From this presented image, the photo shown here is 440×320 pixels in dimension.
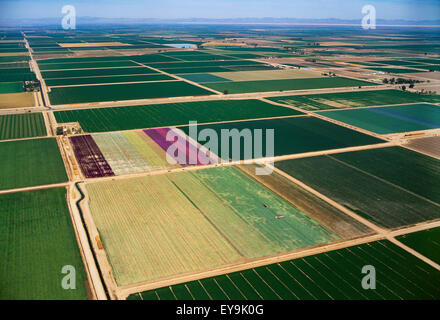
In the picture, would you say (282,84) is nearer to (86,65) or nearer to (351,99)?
(351,99)

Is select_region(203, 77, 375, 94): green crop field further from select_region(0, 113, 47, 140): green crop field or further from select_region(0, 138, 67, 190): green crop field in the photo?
select_region(0, 138, 67, 190): green crop field

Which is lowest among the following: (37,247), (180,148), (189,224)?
(37,247)

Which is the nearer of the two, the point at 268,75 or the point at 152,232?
the point at 152,232

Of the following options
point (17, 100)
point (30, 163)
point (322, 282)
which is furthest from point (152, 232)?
point (17, 100)

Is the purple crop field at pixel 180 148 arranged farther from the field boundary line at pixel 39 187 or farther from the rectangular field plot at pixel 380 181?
the field boundary line at pixel 39 187

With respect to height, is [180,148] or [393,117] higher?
[393,117]

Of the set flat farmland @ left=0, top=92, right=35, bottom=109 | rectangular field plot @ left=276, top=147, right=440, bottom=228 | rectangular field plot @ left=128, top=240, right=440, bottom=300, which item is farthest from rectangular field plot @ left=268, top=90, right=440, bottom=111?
flat farmland @ left=0, top=92, right=35, bottom=109
